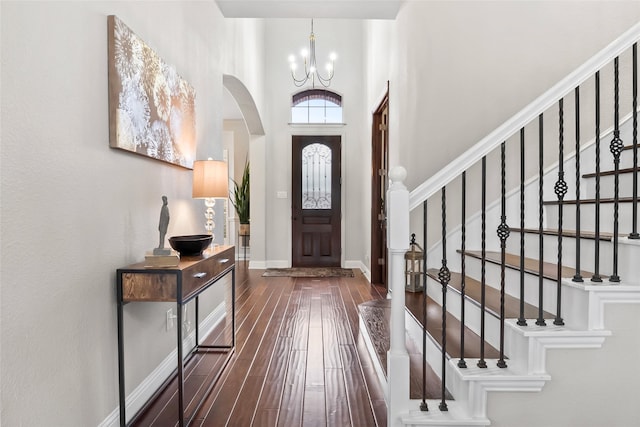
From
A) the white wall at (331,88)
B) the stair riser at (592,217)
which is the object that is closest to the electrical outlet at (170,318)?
the stair riser at (592,217)

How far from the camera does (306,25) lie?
6.52 metres

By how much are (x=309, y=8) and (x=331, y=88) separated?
310 centimetres

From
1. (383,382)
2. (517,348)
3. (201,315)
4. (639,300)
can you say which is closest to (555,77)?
(639,300)

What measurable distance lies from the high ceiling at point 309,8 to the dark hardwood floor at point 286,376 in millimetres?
2836

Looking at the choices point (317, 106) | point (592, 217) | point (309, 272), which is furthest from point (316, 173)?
point (592, 217)

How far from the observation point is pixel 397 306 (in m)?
1.78

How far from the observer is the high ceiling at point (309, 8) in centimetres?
343

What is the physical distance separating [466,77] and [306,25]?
14.0 feet

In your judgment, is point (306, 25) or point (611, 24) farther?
point (306, 25)

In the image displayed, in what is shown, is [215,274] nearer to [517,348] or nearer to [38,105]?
[38,105]

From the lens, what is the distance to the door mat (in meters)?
5.91

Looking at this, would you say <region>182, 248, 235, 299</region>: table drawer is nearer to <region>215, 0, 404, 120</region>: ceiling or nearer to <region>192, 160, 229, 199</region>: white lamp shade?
<region>192, 160, 229, 199</region>: white lamp shade

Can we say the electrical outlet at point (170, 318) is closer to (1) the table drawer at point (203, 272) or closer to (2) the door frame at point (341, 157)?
(1) the table drawer at point (203, 272)

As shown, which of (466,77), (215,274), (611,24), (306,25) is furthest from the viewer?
(306,25)
